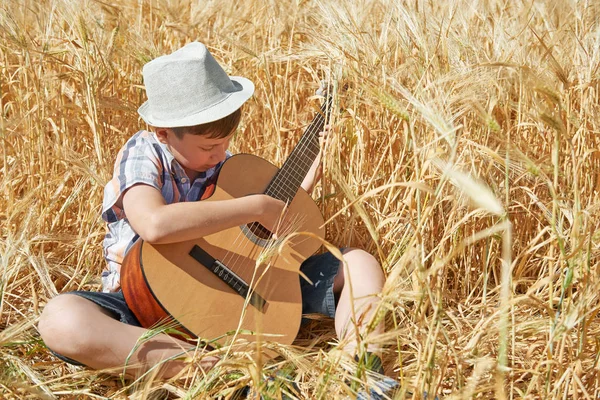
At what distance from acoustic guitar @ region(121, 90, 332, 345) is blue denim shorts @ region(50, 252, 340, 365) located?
0.04 m

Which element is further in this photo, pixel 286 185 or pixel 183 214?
pixel 286 185

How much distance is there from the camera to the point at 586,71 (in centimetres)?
213

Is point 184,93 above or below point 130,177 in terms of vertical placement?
above

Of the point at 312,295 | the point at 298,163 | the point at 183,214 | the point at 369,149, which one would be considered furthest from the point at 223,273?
the point at 369,149

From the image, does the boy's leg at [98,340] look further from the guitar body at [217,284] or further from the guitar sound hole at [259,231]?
the guitar sound hole at [259,231]

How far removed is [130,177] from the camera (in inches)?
73.7

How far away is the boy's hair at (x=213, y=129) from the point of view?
1901mm

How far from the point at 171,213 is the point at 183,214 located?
0.10 ft

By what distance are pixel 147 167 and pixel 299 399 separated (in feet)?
2.36

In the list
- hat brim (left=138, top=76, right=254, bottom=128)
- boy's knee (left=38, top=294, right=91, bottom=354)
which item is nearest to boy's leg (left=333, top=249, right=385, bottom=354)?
hat brim (left=138, top=76, right=254, bottom=128)

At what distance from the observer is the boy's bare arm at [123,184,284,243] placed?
176 centimetres

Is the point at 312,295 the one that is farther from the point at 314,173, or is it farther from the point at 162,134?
the point at 162,134

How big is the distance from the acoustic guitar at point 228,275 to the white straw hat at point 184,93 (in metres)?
0.19

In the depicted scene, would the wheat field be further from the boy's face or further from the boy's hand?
the boy's face
